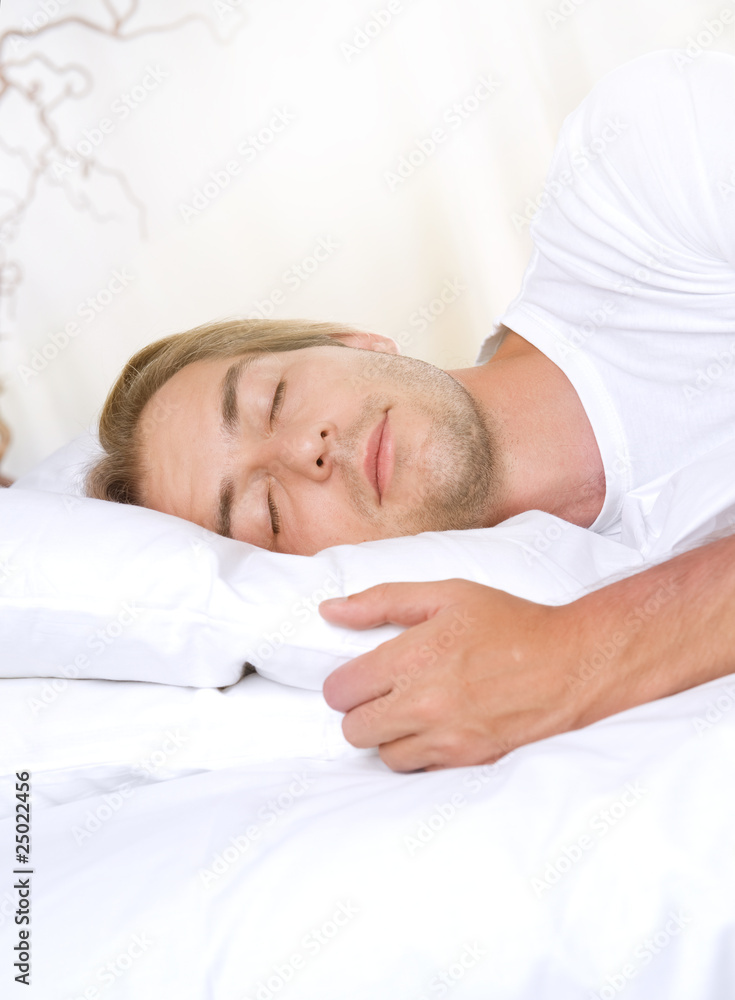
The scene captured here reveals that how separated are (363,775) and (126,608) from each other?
1.06ft

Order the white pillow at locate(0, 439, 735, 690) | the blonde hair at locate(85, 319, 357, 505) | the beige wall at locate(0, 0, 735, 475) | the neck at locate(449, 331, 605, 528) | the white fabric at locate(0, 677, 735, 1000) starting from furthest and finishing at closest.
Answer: the beige wall at locate(0, 0, 735, 475), the blonde hair at locate(85, 319, 357, 505), the neck at locate(449, 331, 605, 528), the white pillow at locate(0, 439, 735, 690), the white fabric at locate(0, 677, 735, 1000)

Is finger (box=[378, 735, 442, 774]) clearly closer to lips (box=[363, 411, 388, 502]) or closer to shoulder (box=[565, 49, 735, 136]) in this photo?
lips (box=[363, 411, 388, 502])

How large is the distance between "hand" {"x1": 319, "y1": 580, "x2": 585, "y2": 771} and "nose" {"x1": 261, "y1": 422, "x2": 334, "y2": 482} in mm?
462

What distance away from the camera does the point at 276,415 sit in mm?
1330

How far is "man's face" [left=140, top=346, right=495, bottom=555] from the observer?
4.11 ft

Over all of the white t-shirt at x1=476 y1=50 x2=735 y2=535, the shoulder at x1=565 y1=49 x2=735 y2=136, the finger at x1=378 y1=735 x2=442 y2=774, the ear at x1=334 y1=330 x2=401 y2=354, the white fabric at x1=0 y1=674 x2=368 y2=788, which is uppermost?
the shoulder at x1=565 y1=49 x2=735 y2=136

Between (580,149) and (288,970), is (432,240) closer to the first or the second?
(580,149)

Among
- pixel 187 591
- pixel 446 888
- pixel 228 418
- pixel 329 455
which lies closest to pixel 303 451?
pixel 329 455

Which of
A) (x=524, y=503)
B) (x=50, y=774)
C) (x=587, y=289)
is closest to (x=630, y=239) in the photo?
(x=587, y=289)

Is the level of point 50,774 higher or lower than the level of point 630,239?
lower

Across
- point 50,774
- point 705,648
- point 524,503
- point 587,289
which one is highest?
point 587,289

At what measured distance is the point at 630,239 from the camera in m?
1.35

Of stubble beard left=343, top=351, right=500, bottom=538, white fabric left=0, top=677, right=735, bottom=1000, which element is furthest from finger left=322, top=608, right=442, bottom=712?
stubble beard left=343, top=351, right=500, bottom=538

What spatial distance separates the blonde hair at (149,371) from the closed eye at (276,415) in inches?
7.3
